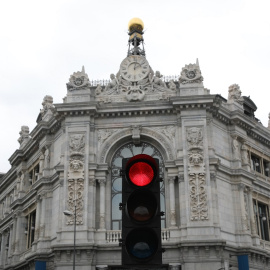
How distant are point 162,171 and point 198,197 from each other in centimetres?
341

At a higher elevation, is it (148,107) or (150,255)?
(148,107)

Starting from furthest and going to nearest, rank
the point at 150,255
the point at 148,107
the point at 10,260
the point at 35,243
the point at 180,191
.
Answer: the point at 10,260 → the point at 35,243 → the point at 148,107 → the point at 180,191 → the point at 150,255

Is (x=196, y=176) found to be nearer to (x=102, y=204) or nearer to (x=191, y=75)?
(x=102, y=204)

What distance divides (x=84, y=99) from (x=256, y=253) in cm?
1652

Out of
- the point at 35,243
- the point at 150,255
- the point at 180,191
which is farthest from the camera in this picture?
the point at 35,243

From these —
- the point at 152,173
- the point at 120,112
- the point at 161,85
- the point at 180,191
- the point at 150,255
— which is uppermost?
the point at 161,85

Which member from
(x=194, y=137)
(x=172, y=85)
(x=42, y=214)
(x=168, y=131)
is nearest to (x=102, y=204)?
(x=42, y=214)

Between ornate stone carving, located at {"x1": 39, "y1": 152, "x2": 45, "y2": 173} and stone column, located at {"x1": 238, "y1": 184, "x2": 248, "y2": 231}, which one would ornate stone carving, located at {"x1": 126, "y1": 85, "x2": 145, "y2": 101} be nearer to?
ornate stone carving, located at {"x1": 39, "y1": 152, "x2": 45, "y2": 173}

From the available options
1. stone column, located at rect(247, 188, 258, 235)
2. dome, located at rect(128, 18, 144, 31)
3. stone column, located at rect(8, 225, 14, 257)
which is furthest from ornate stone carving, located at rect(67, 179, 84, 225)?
dome, located at rect(128, 18, 144, 31)

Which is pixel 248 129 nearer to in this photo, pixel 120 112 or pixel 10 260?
pixel 120 112

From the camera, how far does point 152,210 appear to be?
558 cm

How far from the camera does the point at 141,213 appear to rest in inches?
219

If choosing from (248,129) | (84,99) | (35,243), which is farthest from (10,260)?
(248,129)

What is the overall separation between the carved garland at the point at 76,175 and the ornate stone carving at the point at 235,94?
41.9 ft
